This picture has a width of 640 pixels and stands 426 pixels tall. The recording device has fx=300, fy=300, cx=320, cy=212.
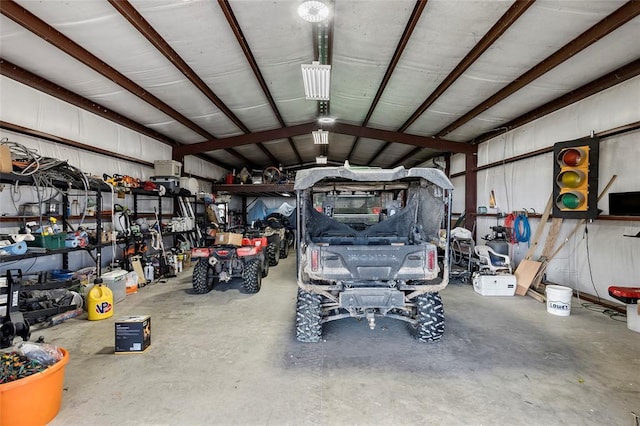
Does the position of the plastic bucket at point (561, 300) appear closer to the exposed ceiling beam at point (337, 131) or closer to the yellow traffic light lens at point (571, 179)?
the yellow traffic light lens at point (571, 179)

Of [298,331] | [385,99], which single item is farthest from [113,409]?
[385,99]

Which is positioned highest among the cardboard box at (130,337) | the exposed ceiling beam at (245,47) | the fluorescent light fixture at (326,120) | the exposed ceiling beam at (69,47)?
the fluorescent light fixture at (326,120)

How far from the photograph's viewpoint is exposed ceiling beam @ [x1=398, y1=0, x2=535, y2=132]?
3311 millimetres

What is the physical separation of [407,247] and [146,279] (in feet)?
17.8

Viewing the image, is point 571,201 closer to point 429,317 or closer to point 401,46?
point 429,317

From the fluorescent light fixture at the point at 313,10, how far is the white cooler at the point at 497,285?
4.81m

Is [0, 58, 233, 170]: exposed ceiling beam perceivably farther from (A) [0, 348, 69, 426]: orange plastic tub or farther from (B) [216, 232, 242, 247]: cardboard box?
(A) [0, 348, 69, 426]: orange plastic tub

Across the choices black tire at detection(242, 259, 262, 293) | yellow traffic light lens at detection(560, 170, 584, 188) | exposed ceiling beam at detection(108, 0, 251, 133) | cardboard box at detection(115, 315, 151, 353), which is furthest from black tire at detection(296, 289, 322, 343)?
yellow traffic light lens at detection(560, 170, 584, 188)

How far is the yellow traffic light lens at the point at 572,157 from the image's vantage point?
4.55 meters

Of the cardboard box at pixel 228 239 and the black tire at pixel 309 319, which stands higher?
the cardboard box at pixel 228 239

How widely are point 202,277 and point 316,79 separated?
3973 millimetres

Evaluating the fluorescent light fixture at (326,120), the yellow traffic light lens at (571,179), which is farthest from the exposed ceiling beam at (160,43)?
the yellow traffic light lens at (571,179)

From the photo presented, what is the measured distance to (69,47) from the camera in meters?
3.82

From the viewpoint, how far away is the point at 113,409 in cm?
225
